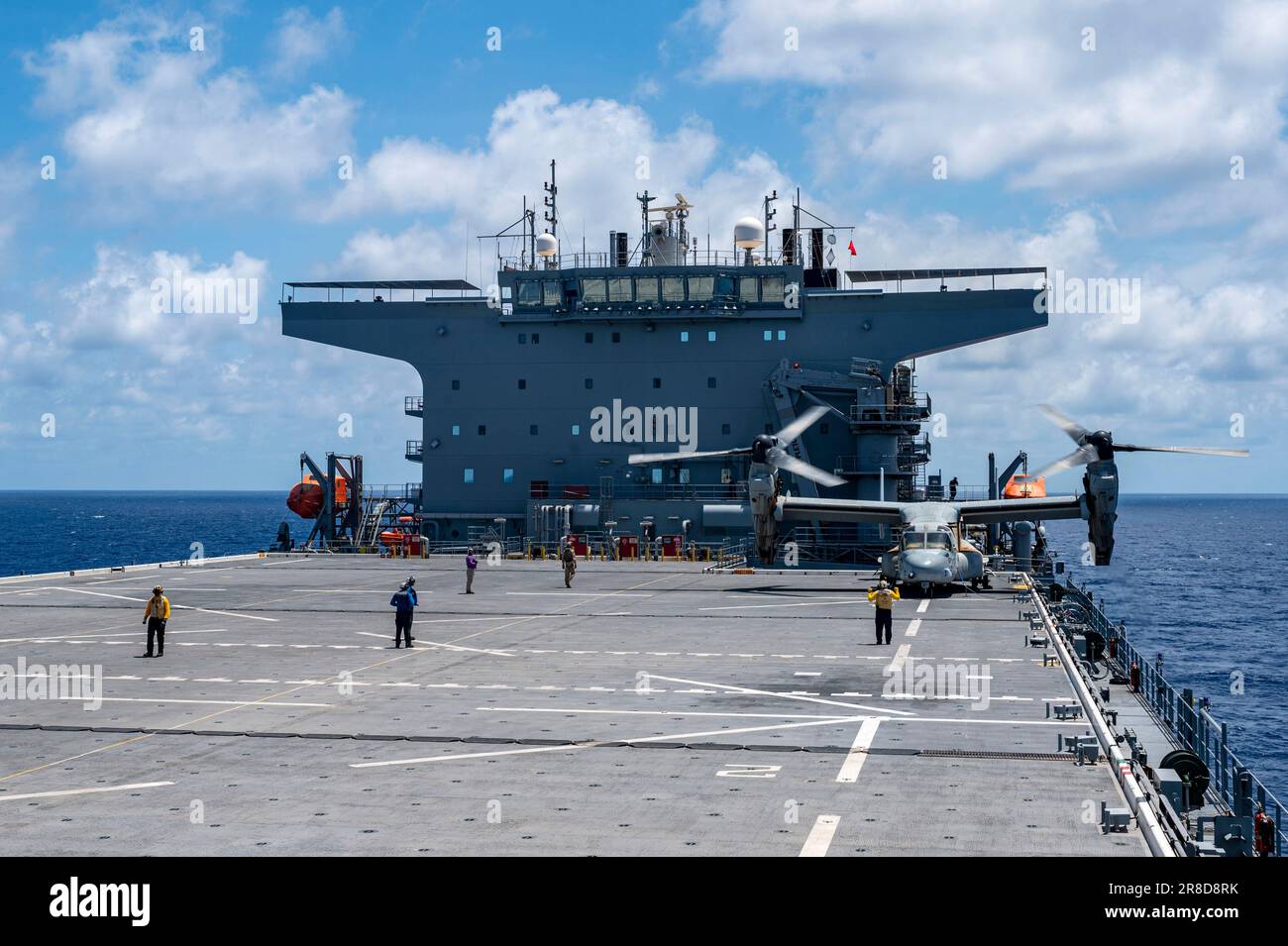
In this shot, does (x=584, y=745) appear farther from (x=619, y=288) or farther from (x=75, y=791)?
(x=619, y=288)

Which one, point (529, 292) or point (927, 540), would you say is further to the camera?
point (529, 292)

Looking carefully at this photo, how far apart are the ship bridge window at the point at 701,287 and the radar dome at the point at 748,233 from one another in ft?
10.3

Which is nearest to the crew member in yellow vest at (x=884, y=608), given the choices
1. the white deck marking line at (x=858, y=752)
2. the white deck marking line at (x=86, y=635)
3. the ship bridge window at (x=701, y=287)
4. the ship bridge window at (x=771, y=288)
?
the white deck marking line at (x=858, y=752)

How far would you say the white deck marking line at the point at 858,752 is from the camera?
1520 cm

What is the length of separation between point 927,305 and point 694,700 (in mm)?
39139

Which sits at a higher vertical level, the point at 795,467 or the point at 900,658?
the point at 795,467

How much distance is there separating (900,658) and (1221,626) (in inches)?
1913

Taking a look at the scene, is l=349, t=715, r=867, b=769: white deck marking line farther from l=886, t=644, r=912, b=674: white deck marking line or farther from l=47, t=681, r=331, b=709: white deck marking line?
l=886, t=644, r=912, b=674: white deck marking line

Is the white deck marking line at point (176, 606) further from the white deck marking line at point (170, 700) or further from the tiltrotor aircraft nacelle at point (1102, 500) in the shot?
the tiltrotor aircraft nacelle at point (1102, 500)

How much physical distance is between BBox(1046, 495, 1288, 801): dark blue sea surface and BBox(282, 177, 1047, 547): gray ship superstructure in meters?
15.4

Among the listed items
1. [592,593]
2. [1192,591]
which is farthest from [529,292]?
[1192,591]

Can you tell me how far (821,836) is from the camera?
40.2 feet
